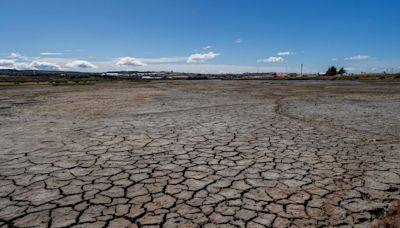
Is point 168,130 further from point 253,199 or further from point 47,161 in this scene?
point 253,199

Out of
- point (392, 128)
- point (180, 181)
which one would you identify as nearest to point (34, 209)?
point (180, 181)

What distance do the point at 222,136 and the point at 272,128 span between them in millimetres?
1424

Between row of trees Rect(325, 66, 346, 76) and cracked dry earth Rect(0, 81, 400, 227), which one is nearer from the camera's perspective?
cracked dry earth Rect(0, 81, 400, 227)

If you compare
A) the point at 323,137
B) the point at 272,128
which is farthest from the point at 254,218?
the point at 272,128

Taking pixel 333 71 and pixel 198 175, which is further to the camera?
pixel 333 71

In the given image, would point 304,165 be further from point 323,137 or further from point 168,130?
point 168,130

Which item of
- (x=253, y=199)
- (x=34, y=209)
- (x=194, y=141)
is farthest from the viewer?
(x=194, y=141)

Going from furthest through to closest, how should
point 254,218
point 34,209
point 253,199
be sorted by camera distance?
point 253,199 → point 34,209 → point 254,218

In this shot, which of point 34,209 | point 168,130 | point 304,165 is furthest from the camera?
point 168,130

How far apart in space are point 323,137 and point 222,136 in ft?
6.34

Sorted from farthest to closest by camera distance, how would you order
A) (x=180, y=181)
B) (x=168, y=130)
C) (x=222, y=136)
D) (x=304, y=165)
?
(x=168, y=130) < (x=222, y=136) < (x=304, y=165) < (x=180, y=181)

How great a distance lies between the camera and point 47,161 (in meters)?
4.58

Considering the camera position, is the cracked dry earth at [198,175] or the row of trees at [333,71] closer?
the cracked dry earth at [198,175]

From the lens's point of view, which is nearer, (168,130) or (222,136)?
(222,136)
